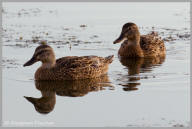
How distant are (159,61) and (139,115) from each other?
6.28 metres

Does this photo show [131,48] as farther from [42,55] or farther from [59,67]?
[42,55]

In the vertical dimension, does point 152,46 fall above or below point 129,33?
below

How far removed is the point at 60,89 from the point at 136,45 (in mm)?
5465

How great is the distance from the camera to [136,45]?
17.3m

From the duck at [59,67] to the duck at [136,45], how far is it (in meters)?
3.50

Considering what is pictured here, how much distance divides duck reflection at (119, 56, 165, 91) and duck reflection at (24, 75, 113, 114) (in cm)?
57

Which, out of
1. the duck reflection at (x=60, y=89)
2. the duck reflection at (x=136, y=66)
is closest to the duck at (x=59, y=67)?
the duck reflection at (x=60, y=89)

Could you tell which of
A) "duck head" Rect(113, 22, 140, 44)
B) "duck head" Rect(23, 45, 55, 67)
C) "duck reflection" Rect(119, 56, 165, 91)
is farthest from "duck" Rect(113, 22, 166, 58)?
"duck head" Rect(23, 45, 55, 67)

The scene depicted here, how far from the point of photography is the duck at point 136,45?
17.1 m

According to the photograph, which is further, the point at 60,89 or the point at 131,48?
the point at 131,48

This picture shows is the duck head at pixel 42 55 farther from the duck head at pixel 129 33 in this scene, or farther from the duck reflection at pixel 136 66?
the duck head at pixel 129 33

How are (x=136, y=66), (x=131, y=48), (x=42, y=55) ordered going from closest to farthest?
1. (x=42, y=55)
2. (x=136, y=66)
3. (x=131, y=48)

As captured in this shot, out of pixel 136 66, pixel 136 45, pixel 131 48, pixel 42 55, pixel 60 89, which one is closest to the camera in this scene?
pixel 60 89

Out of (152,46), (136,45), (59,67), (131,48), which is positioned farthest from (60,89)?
(152,46)
